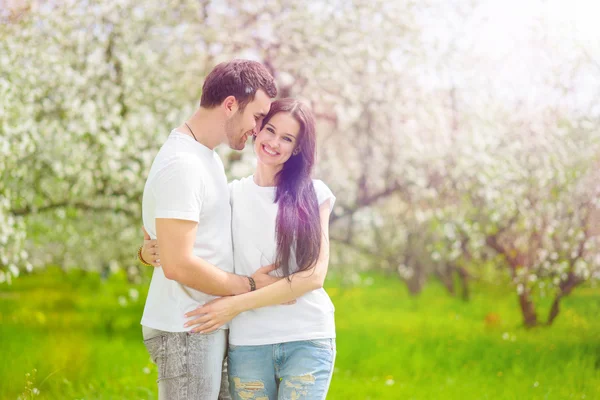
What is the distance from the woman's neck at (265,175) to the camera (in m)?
3.02

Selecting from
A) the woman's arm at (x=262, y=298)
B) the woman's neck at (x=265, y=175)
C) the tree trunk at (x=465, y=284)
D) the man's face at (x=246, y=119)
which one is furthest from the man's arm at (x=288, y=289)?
the tree trunk at (x=465, y=284)

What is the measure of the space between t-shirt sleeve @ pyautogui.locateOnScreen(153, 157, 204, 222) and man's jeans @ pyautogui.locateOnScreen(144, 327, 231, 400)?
20.1 inches

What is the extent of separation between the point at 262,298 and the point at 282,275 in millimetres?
156

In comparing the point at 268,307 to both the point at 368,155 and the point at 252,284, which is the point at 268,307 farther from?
the point at 368,155

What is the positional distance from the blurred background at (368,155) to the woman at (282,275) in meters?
3.17

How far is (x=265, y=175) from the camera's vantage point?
303 cm

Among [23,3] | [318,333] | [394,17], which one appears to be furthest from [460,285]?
[318,333]

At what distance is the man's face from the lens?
2.79 metres

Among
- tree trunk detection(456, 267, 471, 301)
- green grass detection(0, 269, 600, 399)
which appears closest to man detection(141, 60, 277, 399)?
green grass detection(0, 269, 600, 399)

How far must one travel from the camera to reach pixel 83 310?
30.4ft

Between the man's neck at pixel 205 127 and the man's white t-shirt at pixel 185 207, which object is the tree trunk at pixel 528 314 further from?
the man's neck at pixel 205 127

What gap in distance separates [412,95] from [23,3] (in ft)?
15.7

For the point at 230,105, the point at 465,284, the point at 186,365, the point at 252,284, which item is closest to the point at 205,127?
the point at 230,105

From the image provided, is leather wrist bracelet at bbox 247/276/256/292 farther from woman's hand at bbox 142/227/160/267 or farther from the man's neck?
the man's neck
